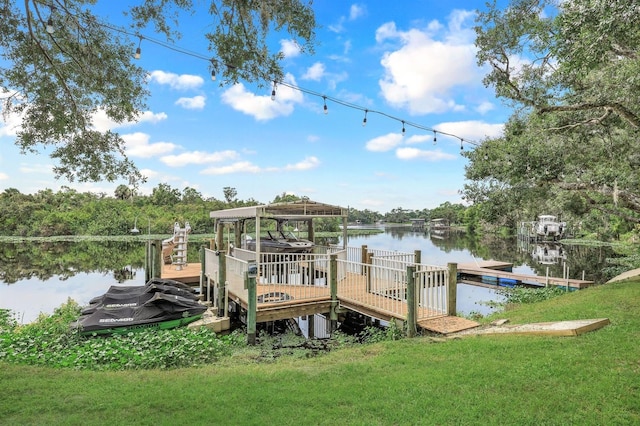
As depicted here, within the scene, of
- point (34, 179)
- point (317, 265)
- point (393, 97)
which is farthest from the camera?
point (393, 97)

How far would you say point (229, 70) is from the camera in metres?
5.21

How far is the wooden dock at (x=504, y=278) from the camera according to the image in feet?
45.3

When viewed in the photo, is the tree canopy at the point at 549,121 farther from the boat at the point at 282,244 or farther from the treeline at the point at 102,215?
the treeline at the point at 102,215

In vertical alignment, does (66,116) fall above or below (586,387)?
above

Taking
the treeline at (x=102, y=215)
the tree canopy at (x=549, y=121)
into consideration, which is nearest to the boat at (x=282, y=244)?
the tree canopy at (x=549, y=121)

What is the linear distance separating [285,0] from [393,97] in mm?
8955

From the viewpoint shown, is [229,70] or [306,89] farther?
[306,89]

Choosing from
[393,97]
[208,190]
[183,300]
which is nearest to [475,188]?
[393,97]

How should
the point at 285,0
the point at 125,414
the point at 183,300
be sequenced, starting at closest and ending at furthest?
1. the point at 125,414
2. the point at 285,0
3. the point at 183,300

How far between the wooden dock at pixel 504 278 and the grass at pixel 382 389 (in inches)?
391

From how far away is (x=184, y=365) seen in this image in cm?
572

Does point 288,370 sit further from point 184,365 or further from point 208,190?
point 208,190

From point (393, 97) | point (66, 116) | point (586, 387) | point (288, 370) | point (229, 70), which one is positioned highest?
point (393, 97)

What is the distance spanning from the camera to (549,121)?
933cm
